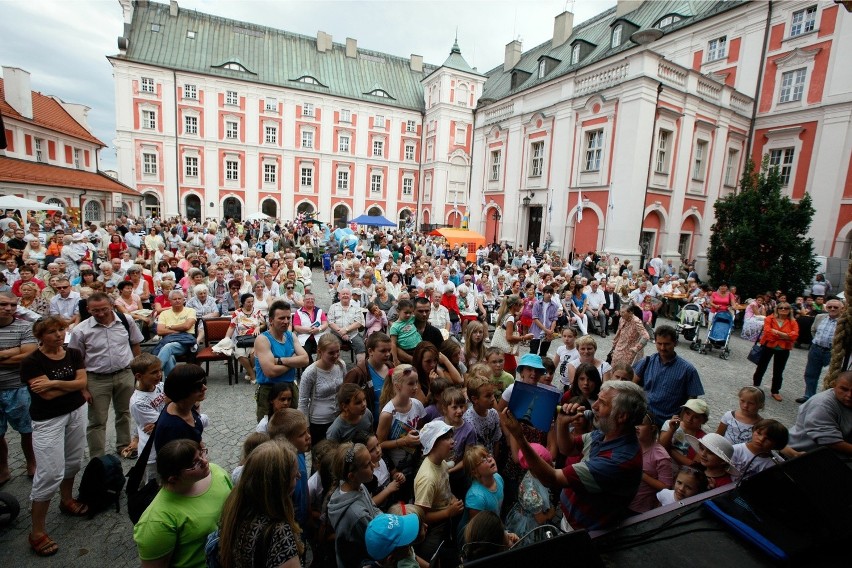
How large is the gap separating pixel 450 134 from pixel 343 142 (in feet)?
36.4

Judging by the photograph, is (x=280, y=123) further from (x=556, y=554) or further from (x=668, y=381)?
(x=556, y=554)

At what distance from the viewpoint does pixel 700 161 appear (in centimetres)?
2127

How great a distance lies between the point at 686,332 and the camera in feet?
34.8

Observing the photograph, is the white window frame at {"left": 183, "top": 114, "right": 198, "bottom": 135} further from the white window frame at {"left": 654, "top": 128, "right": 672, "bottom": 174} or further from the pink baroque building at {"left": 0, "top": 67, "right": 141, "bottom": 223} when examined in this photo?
the white window frame at {"left": 654, "top": 128, "right": 672, "bottom": 174}

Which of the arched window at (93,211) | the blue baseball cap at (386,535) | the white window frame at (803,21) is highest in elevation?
the white window frame at (803,21)

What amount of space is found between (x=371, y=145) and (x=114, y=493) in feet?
138

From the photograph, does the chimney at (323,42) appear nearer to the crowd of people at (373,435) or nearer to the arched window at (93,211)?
the arched window at (93,211)

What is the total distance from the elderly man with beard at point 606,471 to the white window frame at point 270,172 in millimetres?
41585

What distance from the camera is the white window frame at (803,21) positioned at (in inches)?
742

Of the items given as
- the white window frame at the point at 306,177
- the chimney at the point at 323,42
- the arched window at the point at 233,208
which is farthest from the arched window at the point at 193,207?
the chimney at the point at 323,42

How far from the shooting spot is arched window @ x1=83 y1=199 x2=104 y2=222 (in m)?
28.6

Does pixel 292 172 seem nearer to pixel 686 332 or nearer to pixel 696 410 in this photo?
pixel 686 332

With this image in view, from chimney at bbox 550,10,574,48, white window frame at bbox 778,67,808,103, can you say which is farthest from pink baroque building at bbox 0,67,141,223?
white window frame at bbox 778,67,808,103

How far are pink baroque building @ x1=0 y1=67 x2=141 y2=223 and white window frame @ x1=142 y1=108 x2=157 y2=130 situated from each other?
435 cm
